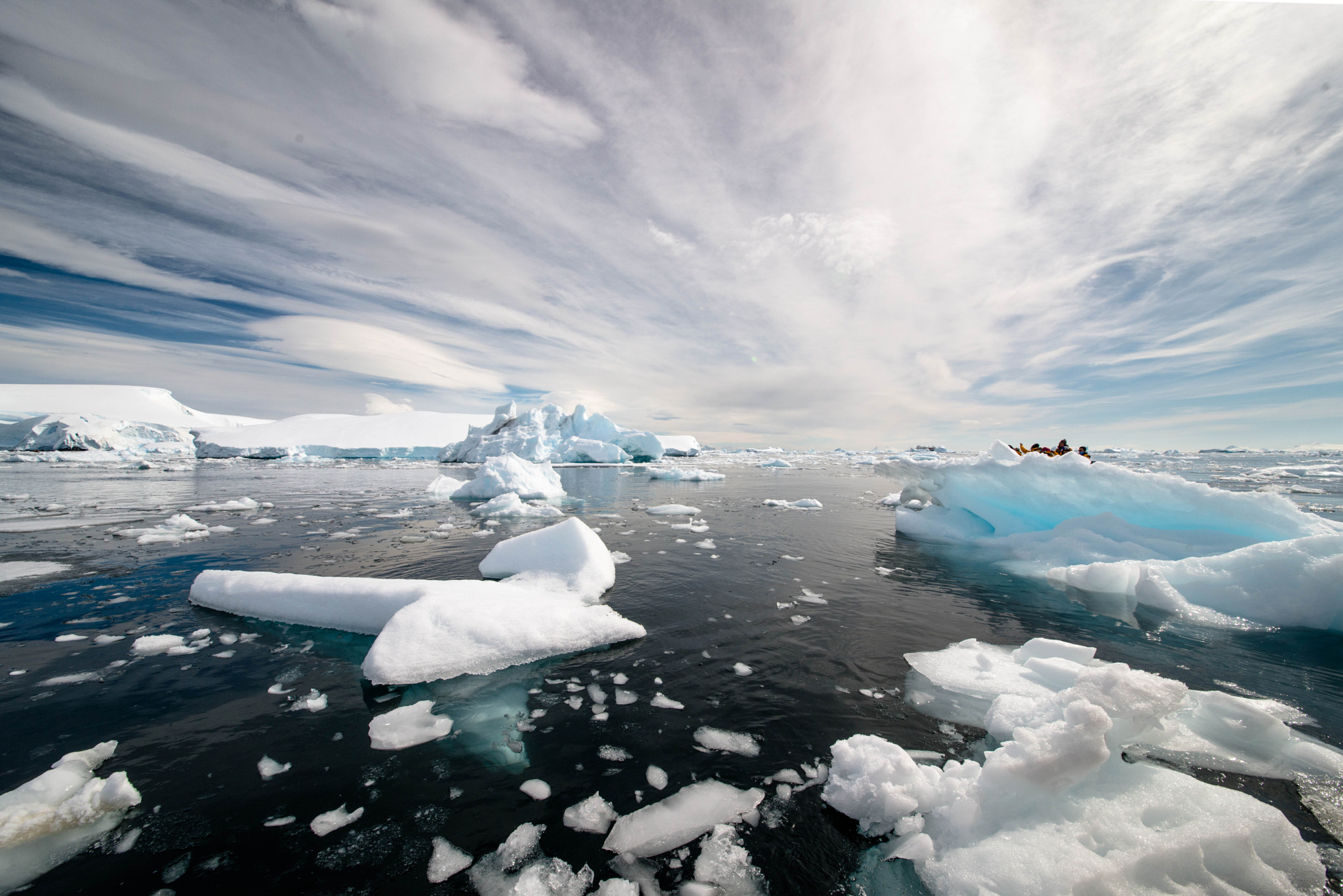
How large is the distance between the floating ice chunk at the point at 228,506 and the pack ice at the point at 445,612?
33.7 feet

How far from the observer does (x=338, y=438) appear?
57.6 m

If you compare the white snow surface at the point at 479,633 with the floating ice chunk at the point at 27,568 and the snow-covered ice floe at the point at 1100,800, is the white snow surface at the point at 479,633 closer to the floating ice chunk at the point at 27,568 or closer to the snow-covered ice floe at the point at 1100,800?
the snow-covered ice floe at the point at 1100,800

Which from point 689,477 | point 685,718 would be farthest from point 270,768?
point 689,477

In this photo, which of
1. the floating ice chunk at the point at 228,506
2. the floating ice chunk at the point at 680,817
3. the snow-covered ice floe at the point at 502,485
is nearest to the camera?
the floating ice chunk at the point at 680,817

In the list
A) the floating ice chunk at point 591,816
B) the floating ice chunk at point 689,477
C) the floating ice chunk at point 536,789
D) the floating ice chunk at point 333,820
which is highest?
the floating ice chunk at point 689,477

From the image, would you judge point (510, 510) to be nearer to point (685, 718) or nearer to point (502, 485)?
point (502, 485)

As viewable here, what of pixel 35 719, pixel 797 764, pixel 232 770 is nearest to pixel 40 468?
pixel 35 719

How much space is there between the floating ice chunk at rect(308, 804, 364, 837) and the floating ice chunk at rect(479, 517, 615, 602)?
3637 millimetres

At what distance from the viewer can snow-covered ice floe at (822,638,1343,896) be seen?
→ 2098mm

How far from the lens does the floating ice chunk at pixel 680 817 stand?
8.01 ft

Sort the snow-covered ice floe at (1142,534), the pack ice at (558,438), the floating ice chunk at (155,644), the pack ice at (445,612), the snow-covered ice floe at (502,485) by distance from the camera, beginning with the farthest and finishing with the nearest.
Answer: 1. the pack ice at (558,438)
2. the snow-covered ice floe at (502,485)
3. the snow-covered ice floe at (1142,534)
4. the floating ice chunk at (155,644)
5. the pack ice at (445,612)

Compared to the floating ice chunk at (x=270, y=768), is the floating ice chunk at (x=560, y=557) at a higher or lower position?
higher

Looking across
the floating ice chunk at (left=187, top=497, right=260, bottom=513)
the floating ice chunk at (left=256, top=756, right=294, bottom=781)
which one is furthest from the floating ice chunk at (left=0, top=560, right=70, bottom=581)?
the floating ice chunk at (left=256, top=756, right=294, bottom=781)

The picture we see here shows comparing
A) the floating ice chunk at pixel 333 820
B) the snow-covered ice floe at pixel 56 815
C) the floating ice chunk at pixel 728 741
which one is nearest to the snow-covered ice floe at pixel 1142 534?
the floating ice chunk at pixel 728 741
